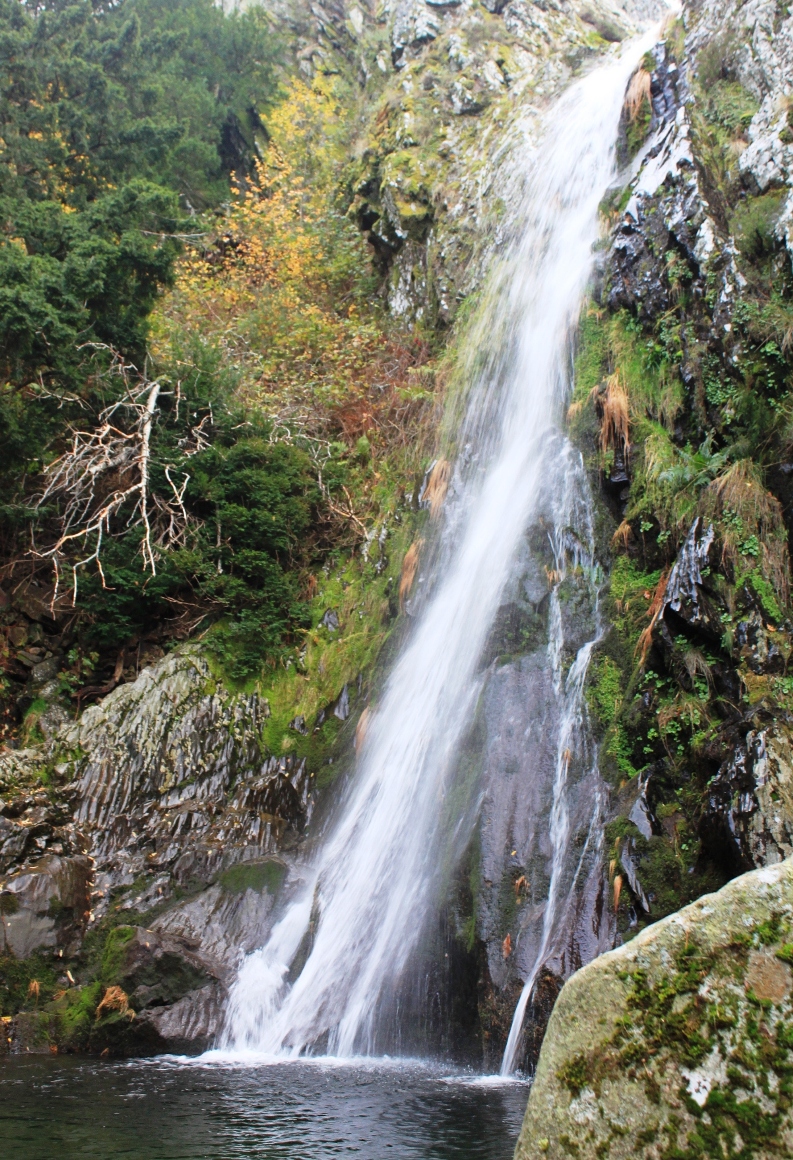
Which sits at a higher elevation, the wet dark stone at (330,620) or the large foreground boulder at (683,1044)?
the wet dark stone at (330,620)

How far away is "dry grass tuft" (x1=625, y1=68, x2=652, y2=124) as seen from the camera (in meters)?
12.3

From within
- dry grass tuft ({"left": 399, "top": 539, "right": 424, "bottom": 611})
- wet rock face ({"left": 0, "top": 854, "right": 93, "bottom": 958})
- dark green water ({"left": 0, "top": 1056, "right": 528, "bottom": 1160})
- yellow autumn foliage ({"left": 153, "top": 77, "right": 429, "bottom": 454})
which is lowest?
dark green water ({"left": 0, "top": 1056, "right": 528, "bottom": 1160})

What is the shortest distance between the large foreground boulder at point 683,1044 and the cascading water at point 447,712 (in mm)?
3469

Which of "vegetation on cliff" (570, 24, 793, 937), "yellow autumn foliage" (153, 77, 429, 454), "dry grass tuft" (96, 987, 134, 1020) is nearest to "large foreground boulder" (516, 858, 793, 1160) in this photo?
"vegetation on cliff" (570, 24, 793, 937)

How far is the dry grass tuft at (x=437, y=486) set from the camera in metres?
10.9

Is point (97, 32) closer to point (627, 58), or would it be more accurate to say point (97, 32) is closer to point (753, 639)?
point (627, 58)

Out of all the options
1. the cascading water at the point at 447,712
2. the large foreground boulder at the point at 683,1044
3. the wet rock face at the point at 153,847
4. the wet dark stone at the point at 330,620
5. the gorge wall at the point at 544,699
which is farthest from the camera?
the wet dark stone at the point at 330,620

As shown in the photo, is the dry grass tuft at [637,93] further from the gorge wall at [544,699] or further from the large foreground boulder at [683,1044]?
the large foreground boulder at [683,1044]

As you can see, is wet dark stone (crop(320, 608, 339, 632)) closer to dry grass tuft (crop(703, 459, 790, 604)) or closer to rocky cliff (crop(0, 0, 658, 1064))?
rocky cliff (crop(0, 0, 658, 1064))

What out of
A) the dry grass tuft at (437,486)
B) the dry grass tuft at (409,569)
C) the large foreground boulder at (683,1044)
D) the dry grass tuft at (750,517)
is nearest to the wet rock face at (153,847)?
the dry grass tuft at (409,569)

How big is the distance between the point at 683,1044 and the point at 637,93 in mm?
13816

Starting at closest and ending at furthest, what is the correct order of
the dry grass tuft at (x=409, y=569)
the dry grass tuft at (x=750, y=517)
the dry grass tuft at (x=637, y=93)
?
the dry grass tuft at (x=750, y=517) < the dry grass tuft at (x=409, y=569) < the dry grass tuft at (x=637, y=93)

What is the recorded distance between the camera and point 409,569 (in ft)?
34.5

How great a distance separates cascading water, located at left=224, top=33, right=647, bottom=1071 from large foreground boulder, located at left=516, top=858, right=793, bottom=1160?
3.47 meters
